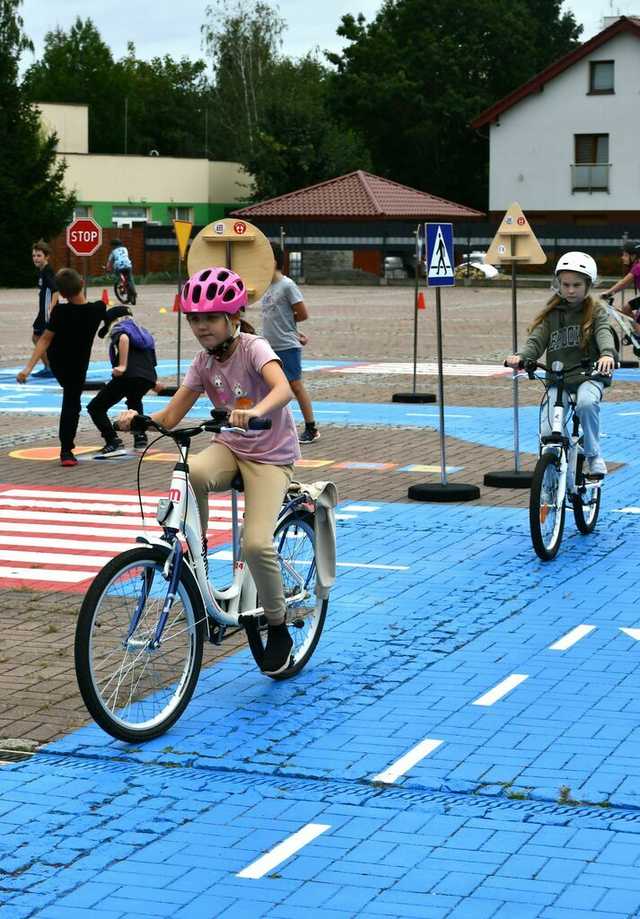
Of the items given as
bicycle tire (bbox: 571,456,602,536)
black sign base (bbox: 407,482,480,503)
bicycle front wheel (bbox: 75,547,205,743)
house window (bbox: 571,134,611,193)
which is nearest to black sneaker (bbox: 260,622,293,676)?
bicycle front wheel (bbox: 75,547,205,743)

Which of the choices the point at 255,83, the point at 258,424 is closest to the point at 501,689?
the point at 258,424

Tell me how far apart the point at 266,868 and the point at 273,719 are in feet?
5.36

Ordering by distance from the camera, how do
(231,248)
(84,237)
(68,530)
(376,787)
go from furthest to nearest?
(84,237), (231,248), (68,530), (376,787)

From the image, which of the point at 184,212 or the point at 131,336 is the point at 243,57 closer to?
the point at 184,212

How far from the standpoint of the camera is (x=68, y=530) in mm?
11172

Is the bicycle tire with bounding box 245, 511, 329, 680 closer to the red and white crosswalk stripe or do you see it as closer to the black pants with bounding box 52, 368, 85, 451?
Result: the red and white crosswalk stripe

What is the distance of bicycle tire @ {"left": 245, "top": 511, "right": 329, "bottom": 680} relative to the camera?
7.18 m

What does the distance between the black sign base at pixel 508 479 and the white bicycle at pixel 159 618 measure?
19.8 ft

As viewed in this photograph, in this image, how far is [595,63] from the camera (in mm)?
64438

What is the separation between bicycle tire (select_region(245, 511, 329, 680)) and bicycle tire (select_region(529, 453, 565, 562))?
8.23 ft

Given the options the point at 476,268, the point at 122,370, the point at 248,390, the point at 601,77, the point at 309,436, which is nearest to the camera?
the point at 248,390

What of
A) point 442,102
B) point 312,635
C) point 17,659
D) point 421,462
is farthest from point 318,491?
point 442,102

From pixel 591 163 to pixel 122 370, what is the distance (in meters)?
52.7

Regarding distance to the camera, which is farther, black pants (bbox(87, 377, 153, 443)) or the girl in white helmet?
black pants (bbox(87, 377, 153, 443))
